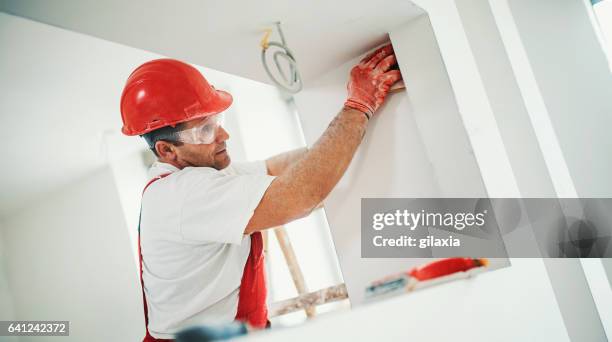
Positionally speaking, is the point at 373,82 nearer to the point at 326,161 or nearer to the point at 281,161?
the point at 326,161

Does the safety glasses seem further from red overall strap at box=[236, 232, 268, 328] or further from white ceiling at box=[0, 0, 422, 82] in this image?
red overall strap at box=[236, 232, 268, 328]

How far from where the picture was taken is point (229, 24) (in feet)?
3.09

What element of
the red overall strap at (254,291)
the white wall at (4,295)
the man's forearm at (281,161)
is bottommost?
the red overall strap at (254,291)

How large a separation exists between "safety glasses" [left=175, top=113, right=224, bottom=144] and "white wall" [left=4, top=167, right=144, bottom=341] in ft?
2.26

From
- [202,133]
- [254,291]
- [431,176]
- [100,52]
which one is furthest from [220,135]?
[100,52]

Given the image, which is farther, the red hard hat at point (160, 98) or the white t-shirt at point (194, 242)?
the red hard hat at point (160, 98)

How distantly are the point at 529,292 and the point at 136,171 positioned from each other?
2199mm

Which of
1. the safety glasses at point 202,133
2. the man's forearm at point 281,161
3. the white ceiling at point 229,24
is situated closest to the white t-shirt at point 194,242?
the safety glasses at point 202,133

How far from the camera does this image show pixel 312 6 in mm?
975

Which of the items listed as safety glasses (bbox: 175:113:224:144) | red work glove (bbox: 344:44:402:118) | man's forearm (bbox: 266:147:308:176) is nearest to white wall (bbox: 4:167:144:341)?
safety glasses (bbox: 175:113:224:144)

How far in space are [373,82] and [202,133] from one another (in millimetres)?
631

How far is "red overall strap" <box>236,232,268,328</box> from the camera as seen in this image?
127 cm

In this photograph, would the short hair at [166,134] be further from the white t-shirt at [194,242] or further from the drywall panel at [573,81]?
the drywall panel at [573,81]

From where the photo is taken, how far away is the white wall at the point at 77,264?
1315mm
